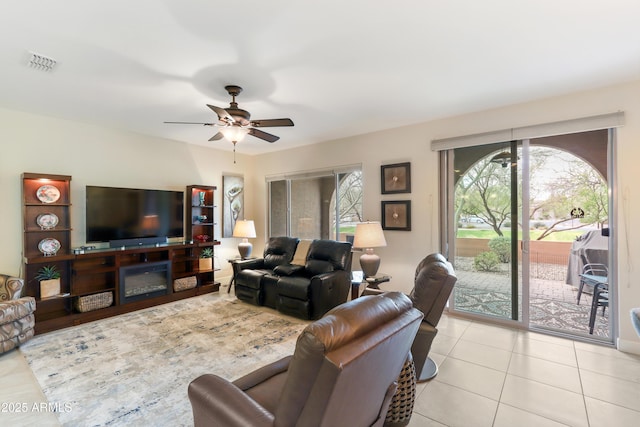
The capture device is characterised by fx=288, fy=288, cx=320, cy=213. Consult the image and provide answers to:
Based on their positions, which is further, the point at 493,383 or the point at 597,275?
the point at 597,275

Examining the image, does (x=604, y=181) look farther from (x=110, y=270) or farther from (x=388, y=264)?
(x=110, y=270)

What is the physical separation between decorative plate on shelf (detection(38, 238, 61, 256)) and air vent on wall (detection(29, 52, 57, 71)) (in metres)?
2.22

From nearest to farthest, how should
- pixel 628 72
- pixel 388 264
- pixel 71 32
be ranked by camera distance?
pixel 71 32 < pixel 628 72 < pixel 388 264

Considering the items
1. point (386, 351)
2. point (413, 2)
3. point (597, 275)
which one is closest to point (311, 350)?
point (386, 351)

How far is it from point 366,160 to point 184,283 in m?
3.61

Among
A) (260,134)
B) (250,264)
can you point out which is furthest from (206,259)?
(260,134)

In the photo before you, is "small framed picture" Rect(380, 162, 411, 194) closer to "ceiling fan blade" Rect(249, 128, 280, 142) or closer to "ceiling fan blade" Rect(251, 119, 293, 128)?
"ceiling fan blade" Rect(249, 128, 280, 142)

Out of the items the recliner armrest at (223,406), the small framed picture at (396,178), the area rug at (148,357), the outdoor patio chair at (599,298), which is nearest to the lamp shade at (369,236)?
the small framed picture at (396,178)

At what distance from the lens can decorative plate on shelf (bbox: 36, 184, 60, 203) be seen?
12.0ft

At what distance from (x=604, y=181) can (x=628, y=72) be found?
109 centimetres

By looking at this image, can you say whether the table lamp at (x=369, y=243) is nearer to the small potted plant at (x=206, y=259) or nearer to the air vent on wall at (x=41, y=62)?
the small potted plant at (x=206, y=259)

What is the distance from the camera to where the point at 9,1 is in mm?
1775

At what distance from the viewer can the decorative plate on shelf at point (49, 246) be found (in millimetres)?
3641

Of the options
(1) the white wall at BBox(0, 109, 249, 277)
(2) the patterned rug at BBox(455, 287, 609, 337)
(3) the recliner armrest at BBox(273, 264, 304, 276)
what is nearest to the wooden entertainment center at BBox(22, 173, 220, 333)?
(1) the white wall at BBox(0, 109, 249, 277)
